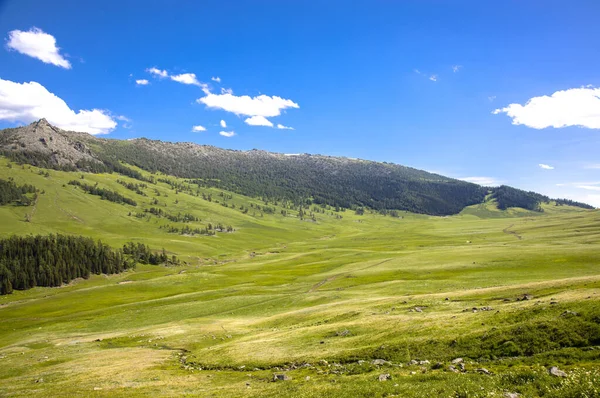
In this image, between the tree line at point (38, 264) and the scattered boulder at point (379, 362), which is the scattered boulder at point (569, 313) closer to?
the scattered boulder at point (379, 362)

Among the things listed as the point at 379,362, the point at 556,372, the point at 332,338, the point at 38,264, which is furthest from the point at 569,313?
the point at 38,264

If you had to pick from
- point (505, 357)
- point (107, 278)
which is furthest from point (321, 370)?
point (107, 278)

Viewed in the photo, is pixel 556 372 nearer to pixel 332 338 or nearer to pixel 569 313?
pixel 569 313

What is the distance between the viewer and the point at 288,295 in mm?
94062

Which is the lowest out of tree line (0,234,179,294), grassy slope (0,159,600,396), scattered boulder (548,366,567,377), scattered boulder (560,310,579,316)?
tree line (0,234,179,294)

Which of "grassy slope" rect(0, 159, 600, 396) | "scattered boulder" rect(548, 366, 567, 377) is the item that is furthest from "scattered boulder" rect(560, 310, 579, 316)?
"scattered boulder" rect(548, 366, 567, 377)

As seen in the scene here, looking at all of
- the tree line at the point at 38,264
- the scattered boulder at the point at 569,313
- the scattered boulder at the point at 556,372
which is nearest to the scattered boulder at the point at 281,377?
the scattered boulder at the point at 556,372

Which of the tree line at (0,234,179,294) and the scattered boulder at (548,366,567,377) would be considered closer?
the scattered boulder at (548,366,567,377)

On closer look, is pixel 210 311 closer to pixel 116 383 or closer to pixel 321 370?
pixel 116 383

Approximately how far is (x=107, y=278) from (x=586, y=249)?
222273 millimetres

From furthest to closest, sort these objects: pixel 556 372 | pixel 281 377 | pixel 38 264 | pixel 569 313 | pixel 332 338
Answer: pixel 38 264 < pixel 332 338 < pixel 281 377 < pixel 569 313 < pixel 556 372

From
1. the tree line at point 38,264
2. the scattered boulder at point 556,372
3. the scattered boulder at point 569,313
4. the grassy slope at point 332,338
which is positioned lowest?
the tree line at point 38,264

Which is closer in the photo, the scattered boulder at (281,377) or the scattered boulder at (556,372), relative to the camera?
the scattered boulder at (556,372)

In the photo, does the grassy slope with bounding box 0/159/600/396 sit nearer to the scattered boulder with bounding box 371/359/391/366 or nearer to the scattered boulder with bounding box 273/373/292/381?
the scattered boulder with bounding box 273/373/292/381
